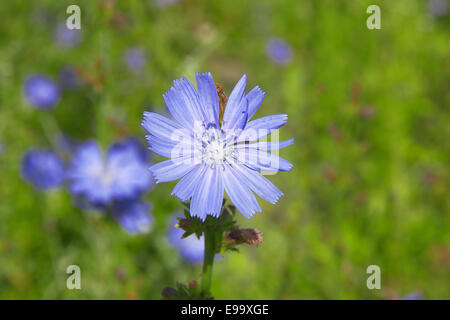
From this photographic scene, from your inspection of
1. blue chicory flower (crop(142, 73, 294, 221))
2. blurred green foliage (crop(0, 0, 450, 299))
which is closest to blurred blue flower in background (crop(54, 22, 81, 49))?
blurred green foliage (crop(0, 0, 450, 299))

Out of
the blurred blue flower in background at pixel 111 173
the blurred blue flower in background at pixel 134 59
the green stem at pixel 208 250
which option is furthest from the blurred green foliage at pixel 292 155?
the green stem at pixel 208 250

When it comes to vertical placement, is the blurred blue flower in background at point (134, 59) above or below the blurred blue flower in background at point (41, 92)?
above

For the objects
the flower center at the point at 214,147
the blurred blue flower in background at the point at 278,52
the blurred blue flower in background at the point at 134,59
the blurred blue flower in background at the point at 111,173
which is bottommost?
the flower center at the point at 214,147

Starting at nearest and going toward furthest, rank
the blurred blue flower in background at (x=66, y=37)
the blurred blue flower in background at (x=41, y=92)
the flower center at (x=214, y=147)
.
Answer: the flower center at (x=214, y=147) < the blurred blue flower in background at (x=41, y=92) < the blurred blue flower in background at (x=66, y=37)

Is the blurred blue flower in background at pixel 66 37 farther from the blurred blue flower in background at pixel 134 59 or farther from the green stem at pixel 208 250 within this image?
the green stem at pixel 208 250

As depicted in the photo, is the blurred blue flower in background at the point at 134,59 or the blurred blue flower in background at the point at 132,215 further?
the blurred blue flower in background at the point at 134,59

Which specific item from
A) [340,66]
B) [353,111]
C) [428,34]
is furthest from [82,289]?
[428,34]

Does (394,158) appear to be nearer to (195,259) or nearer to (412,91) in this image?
(412,91)

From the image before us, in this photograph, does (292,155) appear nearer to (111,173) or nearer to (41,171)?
(111,173)

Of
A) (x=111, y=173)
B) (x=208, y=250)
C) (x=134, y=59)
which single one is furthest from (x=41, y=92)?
(x=208, y=250)
